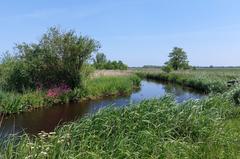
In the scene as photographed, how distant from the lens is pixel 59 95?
2441cm

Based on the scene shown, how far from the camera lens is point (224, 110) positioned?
1202cm

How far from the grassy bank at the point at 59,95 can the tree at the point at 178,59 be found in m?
43.4

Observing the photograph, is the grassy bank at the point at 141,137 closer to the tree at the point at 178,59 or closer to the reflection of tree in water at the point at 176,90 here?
the reflection of tree in water at the point at 176,90

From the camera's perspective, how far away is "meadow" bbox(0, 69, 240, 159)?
6.35 metres

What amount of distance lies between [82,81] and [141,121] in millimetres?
19422

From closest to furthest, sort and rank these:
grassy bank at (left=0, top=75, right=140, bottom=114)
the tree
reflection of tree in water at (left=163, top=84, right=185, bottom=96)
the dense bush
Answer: grassy bank at (left=0, top=75, right=140, bottom=114), the dense bush, reflection of tree in water at (left=163, top=84, right=185, bottom=96), the tree

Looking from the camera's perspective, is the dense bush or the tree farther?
the tree

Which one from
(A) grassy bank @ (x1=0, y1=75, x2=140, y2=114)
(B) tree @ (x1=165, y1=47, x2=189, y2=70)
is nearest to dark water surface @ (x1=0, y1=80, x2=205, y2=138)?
(A) grassy bank @ (x1=0, y1=75, x2=140, y2=114)

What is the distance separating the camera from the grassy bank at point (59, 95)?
62.3ft

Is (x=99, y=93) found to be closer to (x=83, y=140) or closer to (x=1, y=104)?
(x=1, y=104)

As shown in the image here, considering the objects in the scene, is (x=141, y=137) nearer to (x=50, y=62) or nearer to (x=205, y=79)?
(x=50, y=62)

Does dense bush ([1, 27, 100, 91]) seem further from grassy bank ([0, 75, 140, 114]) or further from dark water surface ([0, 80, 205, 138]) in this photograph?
dark water surface ([0, 80, 205, 138])

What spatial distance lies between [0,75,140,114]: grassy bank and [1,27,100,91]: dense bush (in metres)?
1.57

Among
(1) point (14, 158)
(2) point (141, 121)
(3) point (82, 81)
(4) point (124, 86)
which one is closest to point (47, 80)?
(3) point (82, 81)
